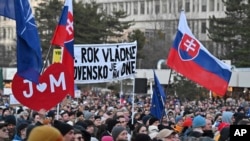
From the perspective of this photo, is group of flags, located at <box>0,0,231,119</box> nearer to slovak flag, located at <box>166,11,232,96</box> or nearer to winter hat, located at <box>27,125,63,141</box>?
slovak flag, located at <box>166,11,232,96</box>

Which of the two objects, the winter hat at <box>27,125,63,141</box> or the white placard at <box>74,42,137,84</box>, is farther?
the white placard at <box>74,42,137,84</box>

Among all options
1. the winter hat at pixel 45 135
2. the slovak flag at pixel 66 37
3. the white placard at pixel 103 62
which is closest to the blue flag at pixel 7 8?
the slovak flag at pixel 66 37

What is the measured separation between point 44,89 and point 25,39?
2.70 feet

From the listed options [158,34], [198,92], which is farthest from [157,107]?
[158,34]

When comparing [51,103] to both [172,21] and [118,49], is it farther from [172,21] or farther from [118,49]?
[172,21]

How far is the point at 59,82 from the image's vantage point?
12086 millimetres

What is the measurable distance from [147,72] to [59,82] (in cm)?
5014

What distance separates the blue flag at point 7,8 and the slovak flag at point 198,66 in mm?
4579

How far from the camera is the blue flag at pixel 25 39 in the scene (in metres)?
11.9

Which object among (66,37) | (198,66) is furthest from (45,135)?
(198,66)

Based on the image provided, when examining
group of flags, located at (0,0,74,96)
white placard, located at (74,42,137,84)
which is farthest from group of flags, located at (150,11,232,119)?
group of flags, located at (0,0,74,96)

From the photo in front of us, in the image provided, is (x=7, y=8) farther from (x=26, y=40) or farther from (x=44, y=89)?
(x=44, y=89)

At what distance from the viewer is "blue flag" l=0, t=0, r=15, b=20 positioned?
12.3m

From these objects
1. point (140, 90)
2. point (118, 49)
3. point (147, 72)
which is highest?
point (118, 49)
